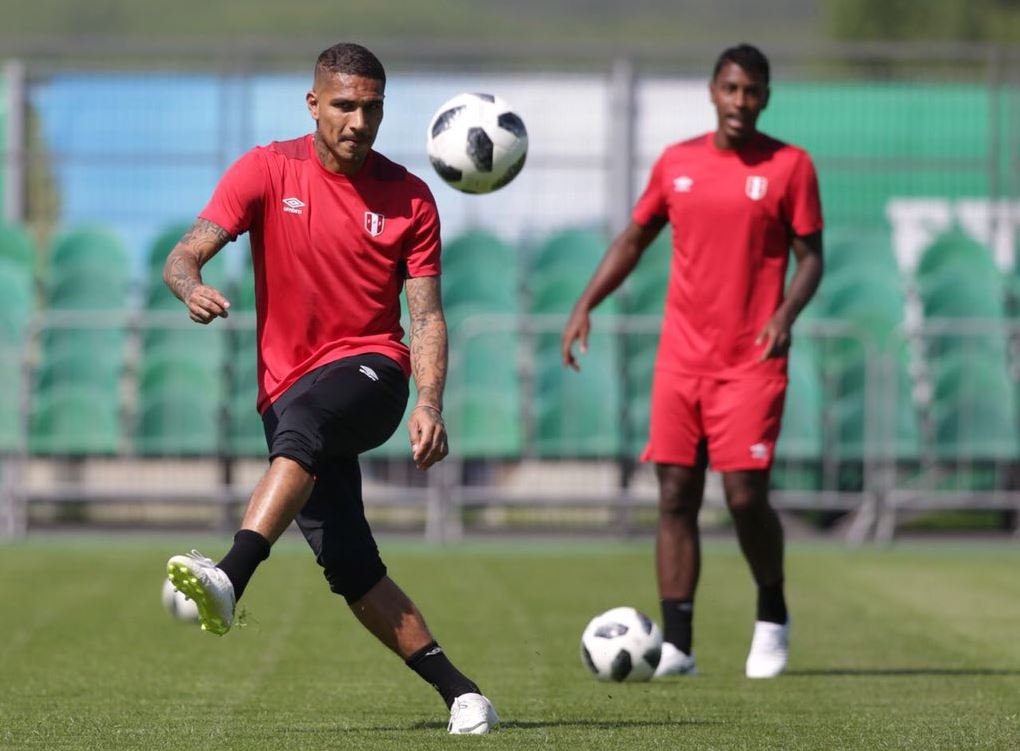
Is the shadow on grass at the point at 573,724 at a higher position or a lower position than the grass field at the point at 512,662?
higher

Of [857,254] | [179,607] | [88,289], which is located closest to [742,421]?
[179,607]

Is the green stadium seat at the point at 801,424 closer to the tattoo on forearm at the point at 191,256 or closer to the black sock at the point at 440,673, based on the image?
the black sock at the point at 440,673

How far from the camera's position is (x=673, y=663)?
8234mm

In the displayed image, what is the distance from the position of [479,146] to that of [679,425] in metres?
1.62

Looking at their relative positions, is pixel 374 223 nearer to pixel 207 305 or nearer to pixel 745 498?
→ pixel 207 305

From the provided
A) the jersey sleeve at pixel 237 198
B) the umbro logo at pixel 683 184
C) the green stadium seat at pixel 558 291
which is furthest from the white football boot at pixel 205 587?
the green stadium seat at pixel 558 291

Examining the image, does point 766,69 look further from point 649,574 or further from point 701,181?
point 649,574

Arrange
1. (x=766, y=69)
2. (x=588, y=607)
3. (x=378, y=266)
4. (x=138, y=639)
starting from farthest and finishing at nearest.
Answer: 1. (x=588, y=607)
2. (x=138, y=639)
3. (x=766, y=69)
4. (x=378, y=266)

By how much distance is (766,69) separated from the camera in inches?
323

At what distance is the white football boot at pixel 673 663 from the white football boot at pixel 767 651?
25 cm

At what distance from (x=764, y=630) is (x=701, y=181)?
6.25ft

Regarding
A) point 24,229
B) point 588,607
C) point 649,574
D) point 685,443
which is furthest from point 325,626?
point 24,229

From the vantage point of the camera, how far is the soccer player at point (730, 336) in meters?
8.22

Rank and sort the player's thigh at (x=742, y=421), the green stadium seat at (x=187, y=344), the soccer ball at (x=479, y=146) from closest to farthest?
the soccer ball at (x=479, y=146) → the player's thigh at (x=742, y=421) → the green stadium seat at (x=187, y=344)
